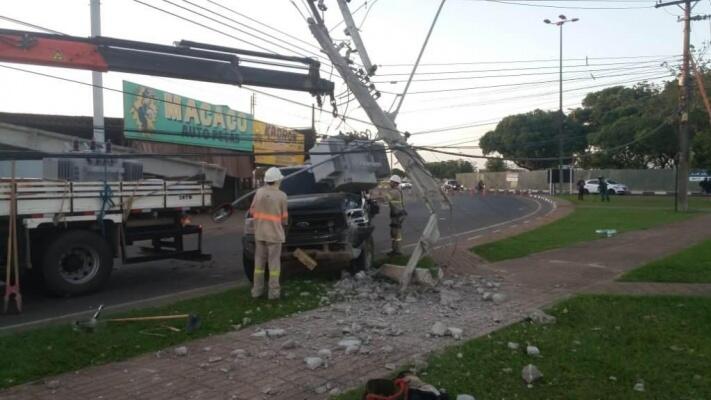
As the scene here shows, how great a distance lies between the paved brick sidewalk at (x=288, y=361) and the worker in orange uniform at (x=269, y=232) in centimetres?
89

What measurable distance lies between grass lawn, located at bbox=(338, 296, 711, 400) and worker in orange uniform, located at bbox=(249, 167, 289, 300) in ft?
10.2

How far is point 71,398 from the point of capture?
512 cm

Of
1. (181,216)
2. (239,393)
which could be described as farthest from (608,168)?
(239,393)

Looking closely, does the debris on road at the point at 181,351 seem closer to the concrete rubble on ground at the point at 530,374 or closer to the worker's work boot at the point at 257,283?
the worker's work boot at the point at 257,283

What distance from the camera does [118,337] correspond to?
671cm

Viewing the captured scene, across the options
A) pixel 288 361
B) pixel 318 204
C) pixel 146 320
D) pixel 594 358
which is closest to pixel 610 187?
pixel 318 204

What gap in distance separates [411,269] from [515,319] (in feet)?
6.82

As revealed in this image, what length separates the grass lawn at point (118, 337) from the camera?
5.88m

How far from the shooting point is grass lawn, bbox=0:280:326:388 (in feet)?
19.3

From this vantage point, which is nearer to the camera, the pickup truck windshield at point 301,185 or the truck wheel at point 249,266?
the truck wheel at point 249,266

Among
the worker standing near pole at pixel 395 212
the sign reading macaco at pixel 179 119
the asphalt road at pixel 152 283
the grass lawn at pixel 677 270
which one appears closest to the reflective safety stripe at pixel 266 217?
the asphalt road at pixel 152 283

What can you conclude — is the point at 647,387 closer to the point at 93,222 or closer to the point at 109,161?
the point at 93,222

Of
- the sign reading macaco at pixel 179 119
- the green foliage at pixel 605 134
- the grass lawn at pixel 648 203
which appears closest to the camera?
the sign reading macaco at pixel 179 119

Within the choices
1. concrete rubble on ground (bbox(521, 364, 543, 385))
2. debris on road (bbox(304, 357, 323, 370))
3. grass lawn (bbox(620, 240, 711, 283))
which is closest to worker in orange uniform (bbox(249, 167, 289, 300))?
debris on road (bbox(304, 357, 323, 370))
